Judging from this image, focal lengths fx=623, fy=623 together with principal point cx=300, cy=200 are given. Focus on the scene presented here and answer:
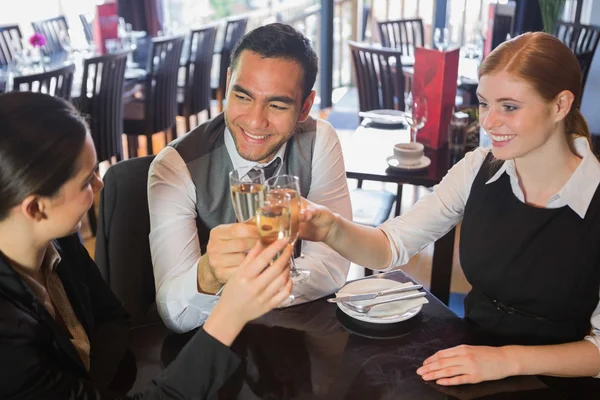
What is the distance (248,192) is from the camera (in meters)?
1.23

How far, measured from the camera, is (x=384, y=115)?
3.14m

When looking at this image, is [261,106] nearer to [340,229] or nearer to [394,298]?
[340,229]

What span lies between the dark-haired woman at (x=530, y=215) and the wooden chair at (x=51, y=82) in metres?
2.22

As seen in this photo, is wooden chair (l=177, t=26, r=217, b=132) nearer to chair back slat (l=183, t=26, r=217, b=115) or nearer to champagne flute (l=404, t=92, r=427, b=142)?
chair back slat (l=183, t=26, r=217, b=115)

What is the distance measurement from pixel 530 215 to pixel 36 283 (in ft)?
3.78

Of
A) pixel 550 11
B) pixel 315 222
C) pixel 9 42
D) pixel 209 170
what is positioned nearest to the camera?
pixel 315 222

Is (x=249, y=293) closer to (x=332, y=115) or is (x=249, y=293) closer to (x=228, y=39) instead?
(x=228, y=39)

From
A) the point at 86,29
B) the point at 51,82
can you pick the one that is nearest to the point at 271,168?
the point at 51,82

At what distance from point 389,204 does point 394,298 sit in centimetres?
150

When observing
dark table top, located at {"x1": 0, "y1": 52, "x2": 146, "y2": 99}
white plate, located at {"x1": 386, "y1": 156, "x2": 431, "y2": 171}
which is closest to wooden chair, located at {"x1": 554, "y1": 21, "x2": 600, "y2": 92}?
white plate, located at {"x1": 386, "y1": 156, "x2": 431, "y2": 171}

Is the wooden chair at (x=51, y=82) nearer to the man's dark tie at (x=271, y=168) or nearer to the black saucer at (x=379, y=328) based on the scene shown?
the man's dark tie at (x=271, y=168)

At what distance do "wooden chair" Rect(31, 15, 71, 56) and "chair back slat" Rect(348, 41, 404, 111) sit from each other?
2.66m

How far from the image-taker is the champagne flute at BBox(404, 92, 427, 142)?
258cm

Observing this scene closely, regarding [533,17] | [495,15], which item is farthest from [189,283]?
[533,17]
